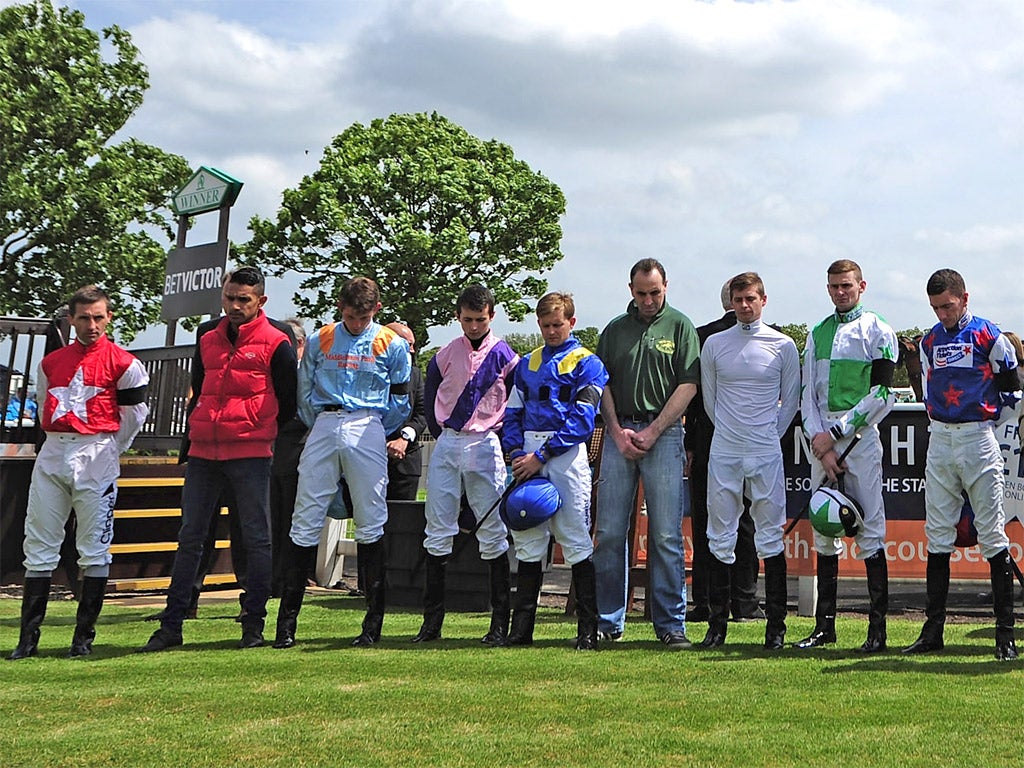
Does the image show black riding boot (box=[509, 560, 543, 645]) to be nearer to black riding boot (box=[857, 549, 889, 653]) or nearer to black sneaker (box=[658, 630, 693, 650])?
black sneaker (box=[658, 630, 693, 650])

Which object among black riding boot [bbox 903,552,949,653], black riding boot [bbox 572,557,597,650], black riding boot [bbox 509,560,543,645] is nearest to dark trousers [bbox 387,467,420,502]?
black riding boot [bbox 509,560,543,645]

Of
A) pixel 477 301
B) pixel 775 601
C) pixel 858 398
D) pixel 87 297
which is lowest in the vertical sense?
pixel 775 601

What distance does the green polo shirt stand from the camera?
6.96m

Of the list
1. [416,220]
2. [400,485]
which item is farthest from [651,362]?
[416,220]

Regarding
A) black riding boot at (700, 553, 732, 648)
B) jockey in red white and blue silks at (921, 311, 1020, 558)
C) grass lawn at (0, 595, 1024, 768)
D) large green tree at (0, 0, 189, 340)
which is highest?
large green tree at (0, 0, 189, 340)

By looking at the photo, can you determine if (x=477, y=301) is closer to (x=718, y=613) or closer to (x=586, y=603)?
(x=586, y=603)

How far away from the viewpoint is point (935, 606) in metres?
6.64

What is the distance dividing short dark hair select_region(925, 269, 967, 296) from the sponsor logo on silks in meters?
0.30

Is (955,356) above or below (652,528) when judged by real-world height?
above

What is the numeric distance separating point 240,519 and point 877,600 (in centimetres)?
378

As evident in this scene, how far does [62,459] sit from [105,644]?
1.26 meters

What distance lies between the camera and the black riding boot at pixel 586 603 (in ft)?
22.1

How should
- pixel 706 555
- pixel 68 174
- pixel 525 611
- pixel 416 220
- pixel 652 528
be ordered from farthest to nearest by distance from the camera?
pixel 416 220 → pixel 68 174 → pixel 706 555 → pixel 652 528 → pixel 525 611

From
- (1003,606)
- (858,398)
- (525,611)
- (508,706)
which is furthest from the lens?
(525,611)
